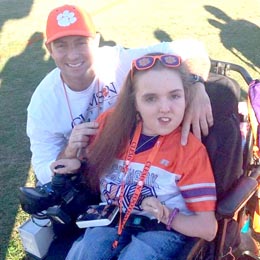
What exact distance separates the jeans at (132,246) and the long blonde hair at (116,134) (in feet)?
1.06

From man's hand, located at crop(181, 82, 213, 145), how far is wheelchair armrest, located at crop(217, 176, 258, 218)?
0.30 meters

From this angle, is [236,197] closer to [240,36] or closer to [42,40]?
[240,36]

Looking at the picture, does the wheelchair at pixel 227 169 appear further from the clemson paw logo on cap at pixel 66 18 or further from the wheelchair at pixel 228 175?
the clemson paw logo on cap at pixel 66 18

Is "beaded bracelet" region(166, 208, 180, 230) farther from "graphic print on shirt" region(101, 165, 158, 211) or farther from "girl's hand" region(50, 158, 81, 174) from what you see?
"girl's hand" region(50, 158, 81, 174)

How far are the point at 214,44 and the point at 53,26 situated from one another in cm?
438

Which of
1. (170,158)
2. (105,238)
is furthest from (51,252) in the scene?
(170,158)

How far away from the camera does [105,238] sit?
2.24 m

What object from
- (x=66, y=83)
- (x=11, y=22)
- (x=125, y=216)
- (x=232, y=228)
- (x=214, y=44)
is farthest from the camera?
(x=11, y=22)

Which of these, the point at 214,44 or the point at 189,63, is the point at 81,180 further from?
the point at 214,44

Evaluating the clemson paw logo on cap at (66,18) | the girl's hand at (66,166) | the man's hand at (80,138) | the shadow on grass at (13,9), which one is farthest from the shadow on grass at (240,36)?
the girl's hand at (66,166)

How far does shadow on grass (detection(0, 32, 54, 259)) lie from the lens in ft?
12.1

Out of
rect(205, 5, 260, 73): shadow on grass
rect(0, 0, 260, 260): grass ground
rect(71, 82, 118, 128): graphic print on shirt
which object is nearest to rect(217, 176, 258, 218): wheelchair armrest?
rect(71, 82, 118, 128): graphic print on shirt

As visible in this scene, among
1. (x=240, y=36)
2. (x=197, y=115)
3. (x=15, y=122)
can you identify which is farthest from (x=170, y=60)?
(x=240, y=36)

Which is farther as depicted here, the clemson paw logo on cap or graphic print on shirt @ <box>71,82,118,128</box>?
graphic print on shirt @ <box>71,82,118,128</box>
